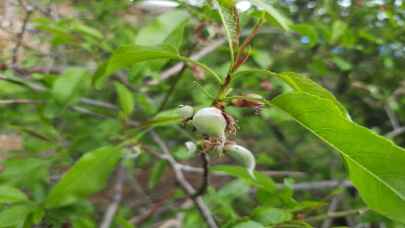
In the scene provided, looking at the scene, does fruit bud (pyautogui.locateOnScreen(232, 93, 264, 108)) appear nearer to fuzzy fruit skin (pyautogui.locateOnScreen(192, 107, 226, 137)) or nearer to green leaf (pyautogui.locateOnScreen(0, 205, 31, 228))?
fuzzy fruit skin (pyautogui.locateOnScreen(192, 107, 226, 137))

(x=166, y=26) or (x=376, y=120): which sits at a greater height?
(x=166, y=26)

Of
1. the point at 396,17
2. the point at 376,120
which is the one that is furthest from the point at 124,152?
the point at 376,120

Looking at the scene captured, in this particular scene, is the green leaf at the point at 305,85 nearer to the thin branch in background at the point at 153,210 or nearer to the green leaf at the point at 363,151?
the green leaf at the point at 363,151

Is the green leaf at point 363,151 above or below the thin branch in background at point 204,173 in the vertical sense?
above

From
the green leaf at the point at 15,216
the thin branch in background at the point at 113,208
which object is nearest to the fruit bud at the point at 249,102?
the green leaf at the point at 15,216

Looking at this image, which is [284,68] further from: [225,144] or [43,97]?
[225,144]

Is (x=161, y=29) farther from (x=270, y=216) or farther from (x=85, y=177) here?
(x=270, y=216)

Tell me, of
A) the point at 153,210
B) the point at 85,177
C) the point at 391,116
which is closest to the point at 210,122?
the point at 85,177
